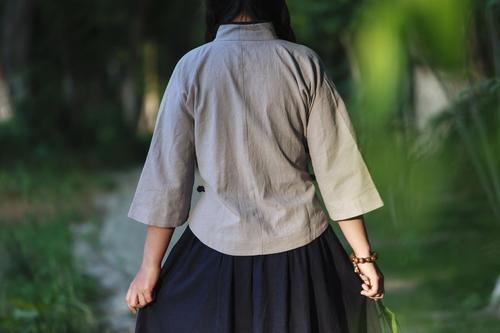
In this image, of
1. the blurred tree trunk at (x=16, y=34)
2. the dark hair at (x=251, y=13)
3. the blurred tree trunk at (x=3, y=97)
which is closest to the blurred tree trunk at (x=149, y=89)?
the blurred tree trunk at (x=3, y=97)

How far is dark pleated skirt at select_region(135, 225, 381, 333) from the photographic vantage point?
2320 millimetres

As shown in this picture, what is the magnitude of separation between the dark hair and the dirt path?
190 cm

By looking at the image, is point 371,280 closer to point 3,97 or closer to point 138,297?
point 138,297

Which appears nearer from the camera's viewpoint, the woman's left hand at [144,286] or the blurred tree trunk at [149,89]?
the woman's left hand at [144,286]

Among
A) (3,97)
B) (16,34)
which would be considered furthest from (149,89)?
(16,34)

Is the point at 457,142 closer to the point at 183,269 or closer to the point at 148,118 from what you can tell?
the point at 183,269

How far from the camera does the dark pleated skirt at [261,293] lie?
232cm

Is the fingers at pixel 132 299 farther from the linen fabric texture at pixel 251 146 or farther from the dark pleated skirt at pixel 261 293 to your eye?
the linen fabric texture at pixel 251 146

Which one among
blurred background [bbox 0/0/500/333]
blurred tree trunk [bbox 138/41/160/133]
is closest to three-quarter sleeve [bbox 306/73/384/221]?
blurred background [bbox 0/0/500/333]

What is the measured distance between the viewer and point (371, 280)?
7.69 feet

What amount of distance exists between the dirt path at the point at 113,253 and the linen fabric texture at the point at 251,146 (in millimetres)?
1929

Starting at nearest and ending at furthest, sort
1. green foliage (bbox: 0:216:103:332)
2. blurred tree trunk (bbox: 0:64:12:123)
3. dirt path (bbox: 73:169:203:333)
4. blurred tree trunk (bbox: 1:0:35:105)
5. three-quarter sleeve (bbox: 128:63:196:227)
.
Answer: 1. three-quarter sleeve (bbox: 128:63:196:227)
2. green foliage (bbox: 0:216:103:332)
3. dirt path (bbox: 73:169:203:333)
4. blurred tree trunk (bbox: 1:0:35:105)
5. blurred tree trunk (bbox: 0:64:12:123)

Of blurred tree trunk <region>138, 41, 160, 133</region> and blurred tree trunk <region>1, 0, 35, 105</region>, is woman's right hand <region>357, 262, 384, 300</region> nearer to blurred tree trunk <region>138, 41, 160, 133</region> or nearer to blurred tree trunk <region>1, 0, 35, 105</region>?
blurred tree trunk <region>1, 0, 35, 105</region>

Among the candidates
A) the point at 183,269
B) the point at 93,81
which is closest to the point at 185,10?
the point at 93,81
